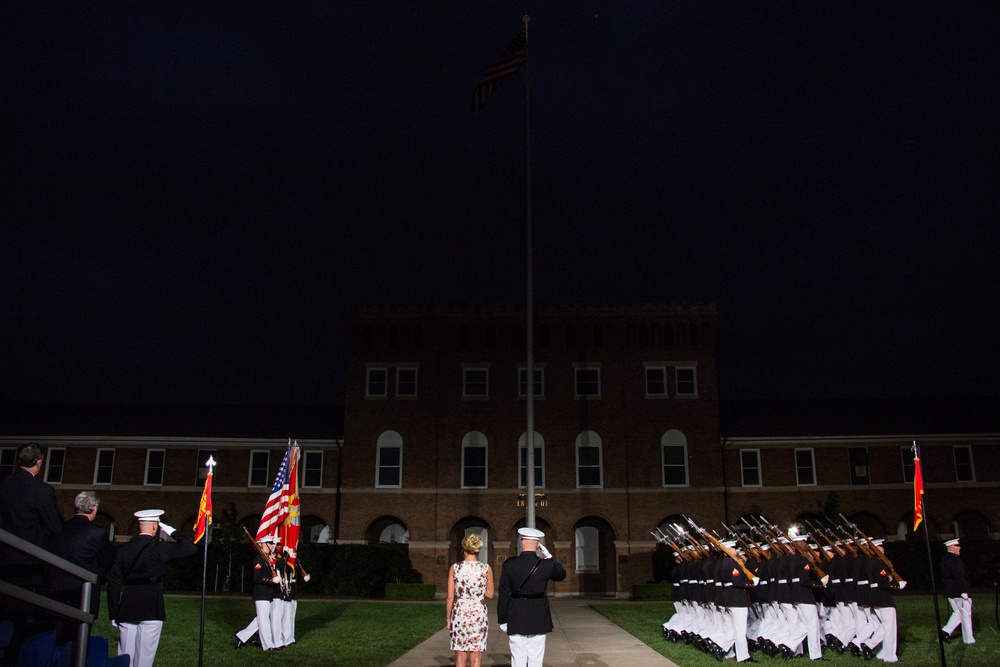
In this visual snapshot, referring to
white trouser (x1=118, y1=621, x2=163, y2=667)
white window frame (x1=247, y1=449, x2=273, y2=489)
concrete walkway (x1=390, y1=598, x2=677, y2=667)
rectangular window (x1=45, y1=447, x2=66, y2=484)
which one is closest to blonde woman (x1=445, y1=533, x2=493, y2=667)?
white trouser (x1=118, y1=621, x2=163, y2=667)

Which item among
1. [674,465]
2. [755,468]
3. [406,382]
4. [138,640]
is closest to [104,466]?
[406,382]

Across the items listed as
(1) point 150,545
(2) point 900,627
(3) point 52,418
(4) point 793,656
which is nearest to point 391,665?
(1) point 150,545

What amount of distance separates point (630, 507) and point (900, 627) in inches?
807

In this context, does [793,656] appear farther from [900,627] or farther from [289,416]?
[289,416]

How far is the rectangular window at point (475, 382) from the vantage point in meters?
41.5

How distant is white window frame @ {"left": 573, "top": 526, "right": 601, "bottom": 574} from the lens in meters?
40.2

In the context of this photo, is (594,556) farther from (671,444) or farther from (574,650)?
(574,650)

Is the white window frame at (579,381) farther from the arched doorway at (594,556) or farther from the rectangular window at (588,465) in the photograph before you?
the arched doorway at (594,556)

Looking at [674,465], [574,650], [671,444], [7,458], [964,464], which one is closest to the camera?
[574,650]

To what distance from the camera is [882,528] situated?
4006cm

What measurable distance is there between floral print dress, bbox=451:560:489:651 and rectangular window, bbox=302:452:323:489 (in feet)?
105

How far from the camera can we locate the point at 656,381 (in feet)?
136

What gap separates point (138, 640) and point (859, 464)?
3724 centimetres

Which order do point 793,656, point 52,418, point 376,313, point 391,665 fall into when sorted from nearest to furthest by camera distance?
point 391,665
point 793,656
point 376,313
point 52,418
